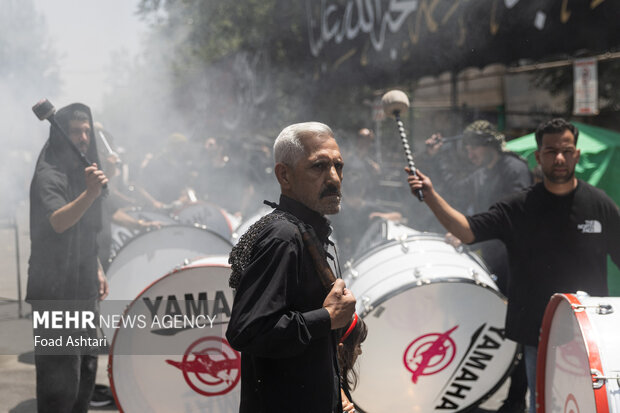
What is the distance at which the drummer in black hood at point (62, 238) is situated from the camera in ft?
10.9

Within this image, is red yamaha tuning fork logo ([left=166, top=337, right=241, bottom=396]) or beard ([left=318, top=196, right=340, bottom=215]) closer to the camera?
beard ([left=318, top=196, right=340, bottom=215])

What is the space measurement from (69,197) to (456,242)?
2318 mm

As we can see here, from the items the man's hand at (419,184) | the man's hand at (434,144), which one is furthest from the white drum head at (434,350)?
the man's hand at (434,144)

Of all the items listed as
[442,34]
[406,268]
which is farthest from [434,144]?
[442,34]

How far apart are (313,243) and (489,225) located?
5.84ft

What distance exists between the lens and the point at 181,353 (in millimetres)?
3502

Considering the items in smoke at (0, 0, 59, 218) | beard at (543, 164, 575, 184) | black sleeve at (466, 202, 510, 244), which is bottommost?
black sleeve at (466, 202, 510, 244)

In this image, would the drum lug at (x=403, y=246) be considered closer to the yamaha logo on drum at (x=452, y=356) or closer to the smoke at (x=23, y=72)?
the yamaha logo on drum at (x=452, y=356)

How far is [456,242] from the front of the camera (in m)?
4.19

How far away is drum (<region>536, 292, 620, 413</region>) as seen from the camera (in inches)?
87.0

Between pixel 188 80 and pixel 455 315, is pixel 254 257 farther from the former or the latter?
pixel 188 80

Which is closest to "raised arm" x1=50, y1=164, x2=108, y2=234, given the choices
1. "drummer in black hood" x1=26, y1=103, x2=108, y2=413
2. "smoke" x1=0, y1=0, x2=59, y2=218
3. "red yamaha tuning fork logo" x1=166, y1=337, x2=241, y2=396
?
"drummer in black hood" x1=26, y1=103, x2=108, y2=413

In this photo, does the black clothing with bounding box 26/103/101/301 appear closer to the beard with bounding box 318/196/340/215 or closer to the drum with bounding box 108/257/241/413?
the drum with bounding box 108/257/241/413

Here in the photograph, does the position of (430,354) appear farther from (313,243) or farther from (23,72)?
(23,72)
